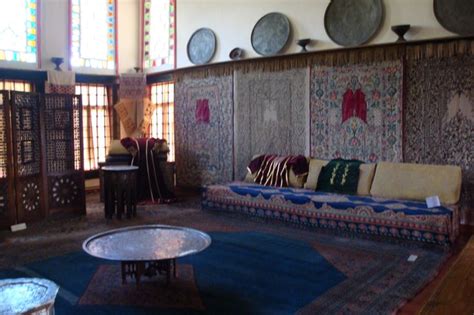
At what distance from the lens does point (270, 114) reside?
6270 millimetres

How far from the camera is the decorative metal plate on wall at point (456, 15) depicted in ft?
15.1

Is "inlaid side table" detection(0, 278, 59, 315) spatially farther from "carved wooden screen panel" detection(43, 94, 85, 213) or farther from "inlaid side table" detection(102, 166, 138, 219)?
"carved wooden screen panel" detection(43, 94, 85, 213)

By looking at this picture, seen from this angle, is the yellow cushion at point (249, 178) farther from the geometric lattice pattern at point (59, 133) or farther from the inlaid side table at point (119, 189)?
the geometric lattice pattern at point (59, 133)

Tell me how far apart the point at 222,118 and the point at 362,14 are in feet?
8.60

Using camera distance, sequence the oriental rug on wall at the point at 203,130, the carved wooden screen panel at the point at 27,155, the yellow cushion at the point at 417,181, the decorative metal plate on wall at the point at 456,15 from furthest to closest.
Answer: the oriental rug on wall at the point at 203,130 < the carved wooden screen panel at the point at 27,155 < the decorative metal plate on wall at the point at 456,15 < the yellow cushion at the point at 417,181

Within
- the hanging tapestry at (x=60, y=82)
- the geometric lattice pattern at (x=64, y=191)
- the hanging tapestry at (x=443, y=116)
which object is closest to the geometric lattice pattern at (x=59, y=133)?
the geometric lattice pattern at (x=64, y=191)

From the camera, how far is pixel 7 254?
4.09 meters

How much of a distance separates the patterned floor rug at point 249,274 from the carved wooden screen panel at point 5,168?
13.1 inches

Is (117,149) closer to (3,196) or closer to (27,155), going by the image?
(27,155)

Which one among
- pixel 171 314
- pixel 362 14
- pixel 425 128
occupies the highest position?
pixel 362 14

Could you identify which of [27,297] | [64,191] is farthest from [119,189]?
[27,297]

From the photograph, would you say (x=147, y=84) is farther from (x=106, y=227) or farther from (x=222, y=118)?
(x=106, y=227)

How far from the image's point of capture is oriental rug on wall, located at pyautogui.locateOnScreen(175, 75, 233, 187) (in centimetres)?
684

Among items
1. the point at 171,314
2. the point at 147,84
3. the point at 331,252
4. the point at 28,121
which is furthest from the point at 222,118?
the point at 171,314
